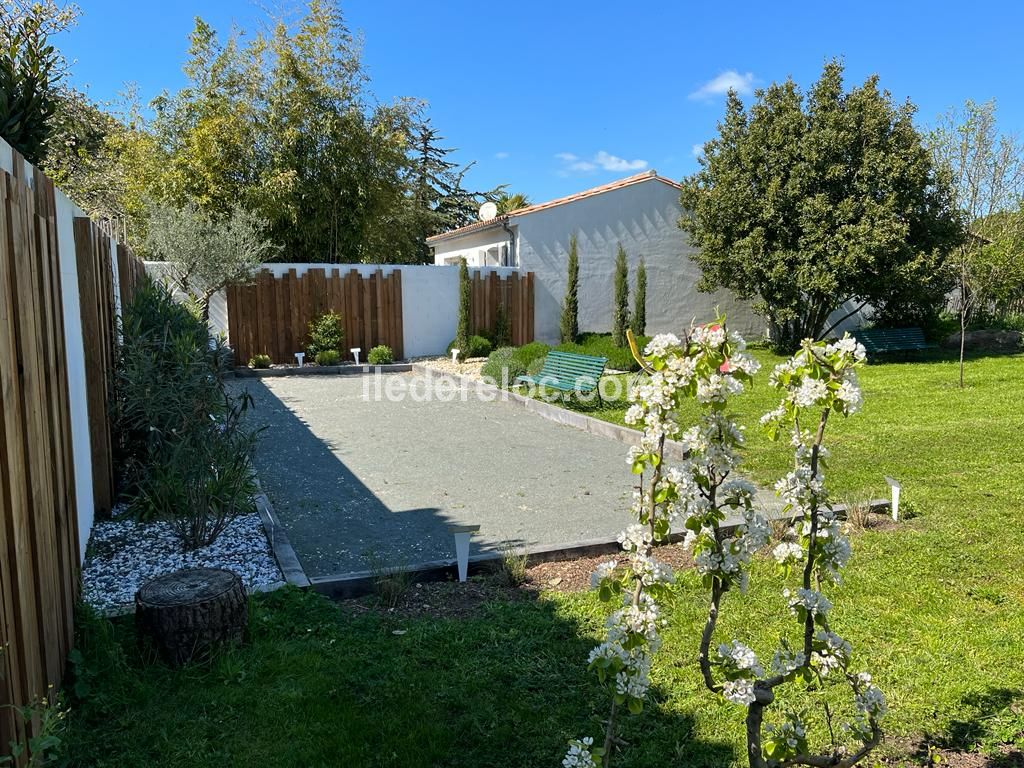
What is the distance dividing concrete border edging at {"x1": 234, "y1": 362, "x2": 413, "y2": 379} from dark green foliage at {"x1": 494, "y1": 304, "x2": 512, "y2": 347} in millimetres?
2587

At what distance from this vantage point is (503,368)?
13.3m

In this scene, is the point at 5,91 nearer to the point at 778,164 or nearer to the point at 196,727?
the point at 196,727

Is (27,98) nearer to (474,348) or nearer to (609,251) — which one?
(474,348)

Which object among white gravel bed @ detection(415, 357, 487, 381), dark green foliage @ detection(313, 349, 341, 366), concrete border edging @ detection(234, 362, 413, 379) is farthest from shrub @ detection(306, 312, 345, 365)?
white gravel bed @ detection(415, 357, 487, 381)

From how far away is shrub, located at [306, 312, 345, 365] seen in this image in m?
16.8

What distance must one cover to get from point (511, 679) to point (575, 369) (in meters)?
8.03

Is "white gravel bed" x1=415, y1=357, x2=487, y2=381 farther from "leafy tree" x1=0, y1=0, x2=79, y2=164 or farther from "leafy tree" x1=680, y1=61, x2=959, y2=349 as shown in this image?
"leafy tree" x1=0, y1=0, x2=79, y2=164

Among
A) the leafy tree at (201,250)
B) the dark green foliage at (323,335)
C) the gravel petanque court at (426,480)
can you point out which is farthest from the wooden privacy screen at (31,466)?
the dark green foliage at (323,335)

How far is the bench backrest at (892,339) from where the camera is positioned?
56.4ft

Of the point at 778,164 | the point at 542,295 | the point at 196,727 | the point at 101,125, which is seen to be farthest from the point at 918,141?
the point at 101,125

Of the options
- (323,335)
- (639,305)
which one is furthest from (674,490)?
(323,335)

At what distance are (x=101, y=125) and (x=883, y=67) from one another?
21.9m

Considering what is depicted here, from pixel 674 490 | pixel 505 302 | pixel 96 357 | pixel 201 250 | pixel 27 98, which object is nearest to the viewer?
pixel 674 490

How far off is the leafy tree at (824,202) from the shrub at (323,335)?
32.8 ft
